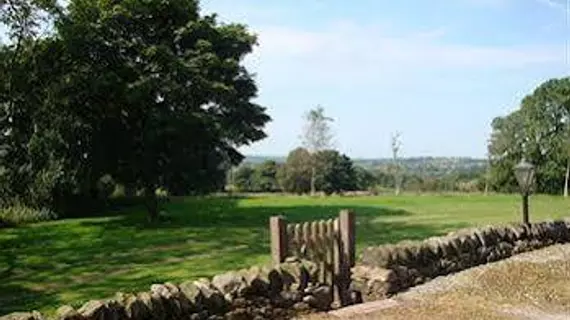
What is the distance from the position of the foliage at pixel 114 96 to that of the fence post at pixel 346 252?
43.7 feet

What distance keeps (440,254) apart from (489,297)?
1.92m

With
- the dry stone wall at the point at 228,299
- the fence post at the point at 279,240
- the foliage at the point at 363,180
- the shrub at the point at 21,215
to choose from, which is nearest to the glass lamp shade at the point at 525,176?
the dry stone wall at the point at 228,299

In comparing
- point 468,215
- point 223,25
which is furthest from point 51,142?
point 468,215

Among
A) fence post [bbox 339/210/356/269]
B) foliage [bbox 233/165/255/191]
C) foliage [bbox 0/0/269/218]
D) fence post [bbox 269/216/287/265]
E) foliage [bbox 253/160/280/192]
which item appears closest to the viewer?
fence post [bbox 269/216/287/265]

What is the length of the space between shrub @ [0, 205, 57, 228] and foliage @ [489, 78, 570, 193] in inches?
1392

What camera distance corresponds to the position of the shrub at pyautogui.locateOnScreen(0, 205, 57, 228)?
24.5 meters

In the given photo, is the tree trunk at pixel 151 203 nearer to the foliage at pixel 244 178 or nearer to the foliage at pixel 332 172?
the foliage at pixel 332 172

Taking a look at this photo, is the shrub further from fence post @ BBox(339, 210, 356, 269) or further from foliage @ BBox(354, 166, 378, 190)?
foliage @ BBox(354, 166, 378, 190)

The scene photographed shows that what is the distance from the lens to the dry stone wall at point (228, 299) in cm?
696

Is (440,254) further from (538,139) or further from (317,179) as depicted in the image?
(538,139)

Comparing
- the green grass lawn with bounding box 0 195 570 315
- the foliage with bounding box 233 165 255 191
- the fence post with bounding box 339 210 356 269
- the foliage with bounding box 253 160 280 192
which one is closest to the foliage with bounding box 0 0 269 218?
the green grass lawn with bounding box 0 195 570 315

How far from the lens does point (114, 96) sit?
899 inches

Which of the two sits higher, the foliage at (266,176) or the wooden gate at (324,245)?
the foliage at (266,176)

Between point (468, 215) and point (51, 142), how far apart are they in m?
13.7
